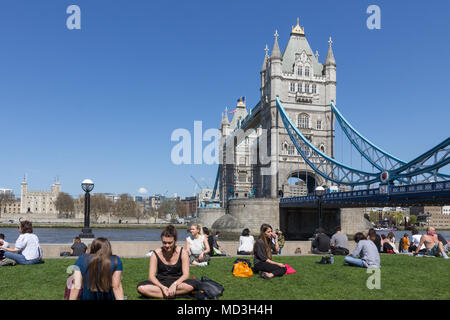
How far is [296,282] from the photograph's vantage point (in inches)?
358

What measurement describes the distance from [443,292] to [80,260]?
6.34 m

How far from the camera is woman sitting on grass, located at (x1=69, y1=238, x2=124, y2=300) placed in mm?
5656

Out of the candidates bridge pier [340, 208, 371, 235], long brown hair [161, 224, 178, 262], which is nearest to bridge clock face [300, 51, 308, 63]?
bridge pier [340, 208, 371, 235]

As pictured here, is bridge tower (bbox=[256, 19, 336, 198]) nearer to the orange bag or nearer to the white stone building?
the orange bag

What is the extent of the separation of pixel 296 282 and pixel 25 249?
6565 millimetres

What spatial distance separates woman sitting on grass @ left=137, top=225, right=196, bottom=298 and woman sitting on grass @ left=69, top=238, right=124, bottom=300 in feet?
4.44

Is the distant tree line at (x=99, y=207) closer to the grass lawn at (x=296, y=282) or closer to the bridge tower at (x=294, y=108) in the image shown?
the bridge tower at (x=294, y=108)

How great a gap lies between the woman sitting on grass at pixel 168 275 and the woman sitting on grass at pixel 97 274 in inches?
53.3

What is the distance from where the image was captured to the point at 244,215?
186ft

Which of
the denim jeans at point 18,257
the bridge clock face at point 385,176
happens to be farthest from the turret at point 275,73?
the denim jeans at point 18,257

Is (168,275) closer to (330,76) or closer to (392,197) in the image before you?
(392,197)

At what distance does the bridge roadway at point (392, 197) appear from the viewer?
102 feet
